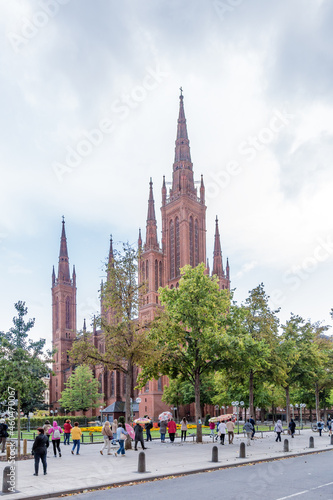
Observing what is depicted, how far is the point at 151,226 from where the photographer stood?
291 feet

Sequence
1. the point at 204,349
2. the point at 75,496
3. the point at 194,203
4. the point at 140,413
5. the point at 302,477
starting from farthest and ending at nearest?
1. the point at 194,203
2. the point at 140,413
3. the point at 204,349
4. the point at 302,477
5. the point at 75,496

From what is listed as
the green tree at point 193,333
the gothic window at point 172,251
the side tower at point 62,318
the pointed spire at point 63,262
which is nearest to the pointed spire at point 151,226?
the gothic window at point 172,251

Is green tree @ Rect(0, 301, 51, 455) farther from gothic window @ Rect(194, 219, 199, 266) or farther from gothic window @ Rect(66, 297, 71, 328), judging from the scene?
gothic window @ Rect(66, 297, 71, 328)

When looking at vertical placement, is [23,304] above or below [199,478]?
above

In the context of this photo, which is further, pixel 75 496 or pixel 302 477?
pixel 302 477

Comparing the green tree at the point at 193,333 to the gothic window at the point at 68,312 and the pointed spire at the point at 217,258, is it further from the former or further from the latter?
the gothic window at the point at 68,312

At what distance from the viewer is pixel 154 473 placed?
16.1 meters

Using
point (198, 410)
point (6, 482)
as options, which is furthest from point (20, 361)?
point (198, 410)

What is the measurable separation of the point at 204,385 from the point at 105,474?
46.8 meters

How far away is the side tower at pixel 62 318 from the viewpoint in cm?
10814

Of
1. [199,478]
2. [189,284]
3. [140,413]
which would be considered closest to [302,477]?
[199,478]

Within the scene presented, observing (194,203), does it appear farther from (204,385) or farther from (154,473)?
(154,473)

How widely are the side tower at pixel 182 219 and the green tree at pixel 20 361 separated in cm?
5988

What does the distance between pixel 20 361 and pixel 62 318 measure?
93.6m
